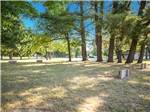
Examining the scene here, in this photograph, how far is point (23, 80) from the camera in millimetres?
8703

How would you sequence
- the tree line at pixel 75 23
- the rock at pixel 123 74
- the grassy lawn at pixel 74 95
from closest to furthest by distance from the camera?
the grassy lawn at pixel 74 95 < the tree line at pixel 75 23 < the rock at pixel 123 74

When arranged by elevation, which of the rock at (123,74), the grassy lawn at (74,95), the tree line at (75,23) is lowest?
the grassy lawn at (74,95)

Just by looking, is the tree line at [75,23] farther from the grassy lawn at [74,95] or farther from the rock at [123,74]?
the rock at [123,74]

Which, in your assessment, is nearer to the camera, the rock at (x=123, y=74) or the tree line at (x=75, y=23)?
the tree line at (x=75, y=23)

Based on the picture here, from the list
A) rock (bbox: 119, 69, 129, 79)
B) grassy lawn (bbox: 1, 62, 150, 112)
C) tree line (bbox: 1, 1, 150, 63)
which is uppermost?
tree line (bbox: 1, 1, 150, 63)

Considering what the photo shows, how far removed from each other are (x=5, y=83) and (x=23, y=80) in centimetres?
76

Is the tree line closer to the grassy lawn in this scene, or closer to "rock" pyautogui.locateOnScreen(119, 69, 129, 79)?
the grassy lawn

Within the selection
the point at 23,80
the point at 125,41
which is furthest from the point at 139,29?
the point at 23,80

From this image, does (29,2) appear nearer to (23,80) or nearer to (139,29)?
(23,80)

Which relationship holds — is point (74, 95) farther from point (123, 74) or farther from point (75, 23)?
point (75, 23)

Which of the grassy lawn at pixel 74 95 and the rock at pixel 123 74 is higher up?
the rock at pixel 123 74

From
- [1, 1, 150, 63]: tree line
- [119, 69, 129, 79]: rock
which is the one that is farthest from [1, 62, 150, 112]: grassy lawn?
[1, 1, 150, 63]: tree line

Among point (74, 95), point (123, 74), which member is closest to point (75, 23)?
point (123, 74)

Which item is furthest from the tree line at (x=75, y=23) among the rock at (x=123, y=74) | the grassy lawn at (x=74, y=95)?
the rock at (x=123, y=74)
